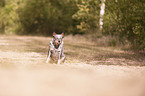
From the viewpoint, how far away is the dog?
9.40 m

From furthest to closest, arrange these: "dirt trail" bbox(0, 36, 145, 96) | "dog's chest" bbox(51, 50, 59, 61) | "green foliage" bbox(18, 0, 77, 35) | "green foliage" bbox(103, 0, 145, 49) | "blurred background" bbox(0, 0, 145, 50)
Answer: "green foliage" bbox(18, 0, 77, 35) → "blurred background" bbox(0, 0, 145, 50) → "green foliage" bbox(103, 0, 145, 49) → "dog's chest" bbox(51, 50, 59, 61) → "dirt trail" bbox(0, 36, 145, 96)

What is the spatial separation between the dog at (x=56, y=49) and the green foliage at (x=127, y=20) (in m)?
6.98

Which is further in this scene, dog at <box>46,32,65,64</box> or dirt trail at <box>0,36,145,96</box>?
dog at <box>46,32,65,64</box>

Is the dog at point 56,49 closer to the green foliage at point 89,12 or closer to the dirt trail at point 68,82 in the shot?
the dirt trail at point 68,82

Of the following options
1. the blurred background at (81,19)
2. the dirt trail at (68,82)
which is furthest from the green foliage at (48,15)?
the dirt trail at (68,82)

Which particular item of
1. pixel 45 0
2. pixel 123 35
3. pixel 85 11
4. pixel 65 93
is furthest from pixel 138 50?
pixel 45 0

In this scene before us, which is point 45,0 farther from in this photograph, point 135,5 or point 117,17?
point 135,5

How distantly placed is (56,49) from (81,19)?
19282 millimetres

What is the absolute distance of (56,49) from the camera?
31.2ft

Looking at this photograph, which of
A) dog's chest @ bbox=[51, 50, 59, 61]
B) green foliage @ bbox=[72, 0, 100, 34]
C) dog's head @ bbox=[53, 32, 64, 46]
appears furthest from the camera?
green foliage @ bbox=[72, 0, 100, 34]

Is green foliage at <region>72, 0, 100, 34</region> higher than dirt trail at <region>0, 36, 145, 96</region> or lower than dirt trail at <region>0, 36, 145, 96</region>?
higher

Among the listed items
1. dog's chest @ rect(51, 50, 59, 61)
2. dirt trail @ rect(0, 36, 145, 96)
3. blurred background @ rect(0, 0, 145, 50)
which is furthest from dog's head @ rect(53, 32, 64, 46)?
blurred background @ rect(0, 0, 145, 50)

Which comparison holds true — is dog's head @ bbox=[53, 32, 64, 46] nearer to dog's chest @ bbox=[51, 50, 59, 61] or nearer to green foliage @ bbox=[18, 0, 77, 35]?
dog's chest @ bbox=[51, 50, 59, 61]

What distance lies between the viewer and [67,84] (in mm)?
6734
